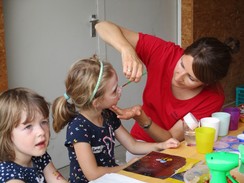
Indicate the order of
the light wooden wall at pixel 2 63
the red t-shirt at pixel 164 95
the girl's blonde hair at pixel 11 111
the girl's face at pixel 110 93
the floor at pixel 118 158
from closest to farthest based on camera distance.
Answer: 1. the girl's blonde hair at pixel 11 111
2. the girl's face at pixel 110 93
3. the red t-shirt at pixel 164 95
4. the light wooden wall at pixel 2 63
5. the floor at pixel 118 158

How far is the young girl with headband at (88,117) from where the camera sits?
1.77 metres

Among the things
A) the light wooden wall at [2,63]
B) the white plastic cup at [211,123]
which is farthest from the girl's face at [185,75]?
the light wooden wall at [2,63]

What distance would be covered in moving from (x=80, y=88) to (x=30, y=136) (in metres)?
0.43

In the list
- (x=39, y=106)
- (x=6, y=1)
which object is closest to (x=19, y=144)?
(x=39, y=106)

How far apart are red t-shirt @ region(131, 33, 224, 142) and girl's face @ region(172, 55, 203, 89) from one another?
0.07 meters

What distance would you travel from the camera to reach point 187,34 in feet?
15.7

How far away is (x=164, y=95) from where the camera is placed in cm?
215

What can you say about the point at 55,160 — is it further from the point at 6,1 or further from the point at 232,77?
the point at 232,77

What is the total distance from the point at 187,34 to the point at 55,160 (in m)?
Result: 2.33

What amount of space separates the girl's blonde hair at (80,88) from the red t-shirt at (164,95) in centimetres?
39

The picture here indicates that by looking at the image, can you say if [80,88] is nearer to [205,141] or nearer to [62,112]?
[62,112]

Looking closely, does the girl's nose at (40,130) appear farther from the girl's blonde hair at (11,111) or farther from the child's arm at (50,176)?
the child's arm at (50,176)

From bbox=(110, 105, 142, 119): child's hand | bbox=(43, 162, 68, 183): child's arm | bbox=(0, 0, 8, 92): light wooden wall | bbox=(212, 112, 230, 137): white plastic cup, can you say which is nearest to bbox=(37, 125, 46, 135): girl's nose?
bbox=(43, 162, 68, 183): child's arm

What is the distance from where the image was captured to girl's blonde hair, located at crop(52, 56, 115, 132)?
181cm
